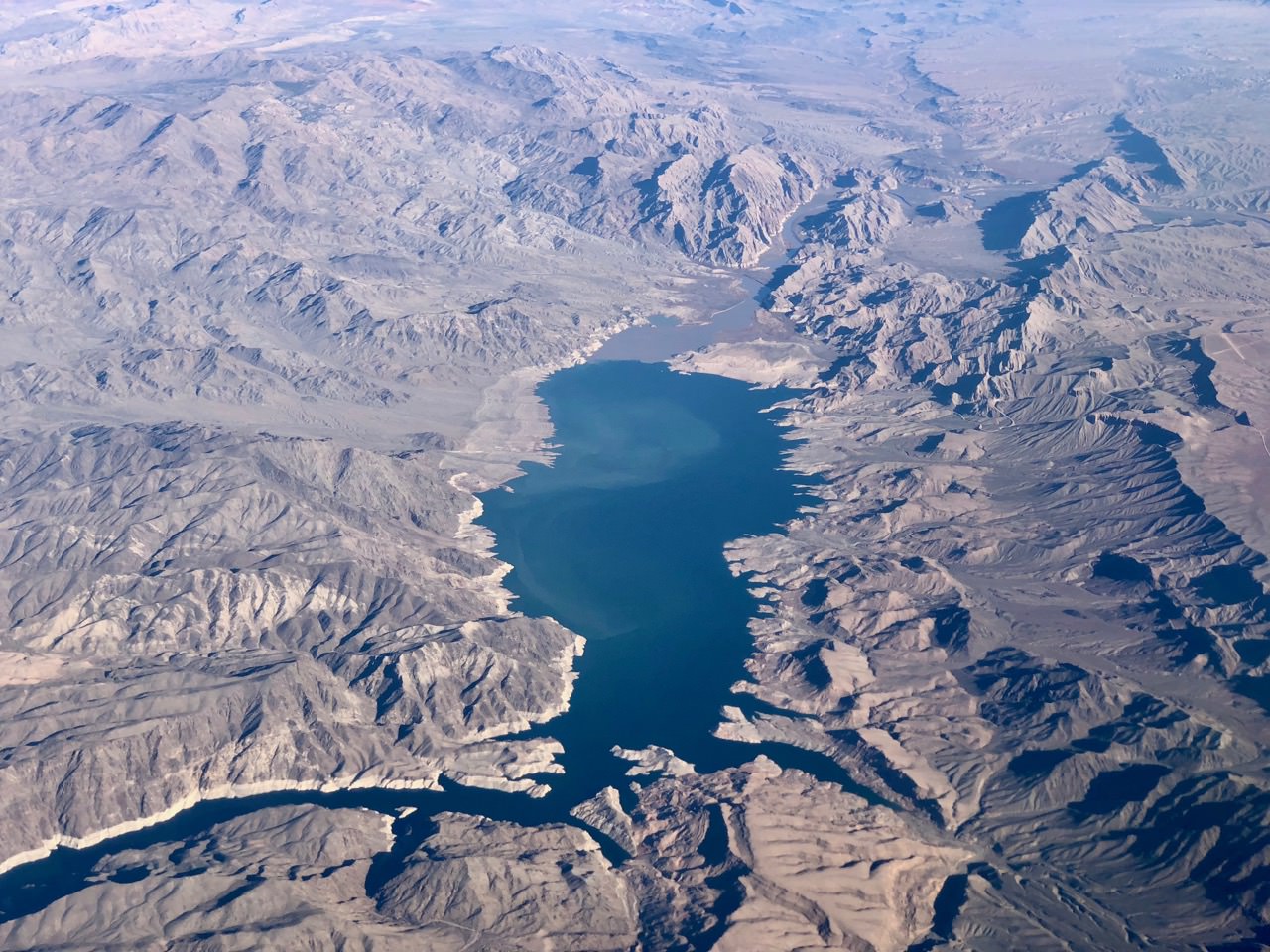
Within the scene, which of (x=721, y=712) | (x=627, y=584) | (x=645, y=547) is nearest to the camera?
(x=721, y=712)

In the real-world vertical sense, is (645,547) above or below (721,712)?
below

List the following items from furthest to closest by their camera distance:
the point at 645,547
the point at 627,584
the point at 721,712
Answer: the point at 645,547 → the point at 627,584 → the point at 721,712

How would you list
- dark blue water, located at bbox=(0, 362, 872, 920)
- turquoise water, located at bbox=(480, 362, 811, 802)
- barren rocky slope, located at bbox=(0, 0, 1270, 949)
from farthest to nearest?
1. turquoise water, located at bbox=(480, 362, 811, 802)
2. dark blue water, located at bbox=(0, 362, 872, 920)
3. barren rocky slope, located at bbox=(0, 0, 1270, 949)

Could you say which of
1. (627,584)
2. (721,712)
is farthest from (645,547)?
(721,712)

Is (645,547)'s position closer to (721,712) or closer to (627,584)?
(627,584)

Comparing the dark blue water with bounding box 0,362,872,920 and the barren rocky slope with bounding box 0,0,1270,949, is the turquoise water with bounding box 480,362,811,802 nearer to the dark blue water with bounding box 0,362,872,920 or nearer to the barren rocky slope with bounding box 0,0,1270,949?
the dark blue water with bounding box 0,362,872,920

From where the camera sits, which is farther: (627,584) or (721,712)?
(627,584)

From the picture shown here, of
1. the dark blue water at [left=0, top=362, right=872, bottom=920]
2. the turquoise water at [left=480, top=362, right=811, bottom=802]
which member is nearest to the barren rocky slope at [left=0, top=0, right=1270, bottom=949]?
the dark blue water at [left=0, top=362, right=872, bottom=920]

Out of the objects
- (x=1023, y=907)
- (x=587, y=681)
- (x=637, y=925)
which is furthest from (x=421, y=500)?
(x=1023, y=907)

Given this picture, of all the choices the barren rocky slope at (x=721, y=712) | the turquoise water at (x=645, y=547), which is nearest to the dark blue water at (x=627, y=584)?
the turquoise water at (x=645, y=547)
